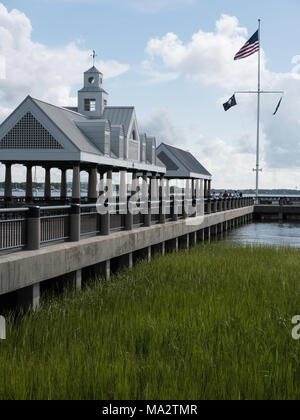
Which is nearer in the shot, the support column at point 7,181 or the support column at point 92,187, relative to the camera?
the support column at point 7,181

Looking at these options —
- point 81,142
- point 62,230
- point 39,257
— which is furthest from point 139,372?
point 81,142

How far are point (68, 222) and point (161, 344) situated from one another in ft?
23.9

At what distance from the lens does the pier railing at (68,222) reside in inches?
508

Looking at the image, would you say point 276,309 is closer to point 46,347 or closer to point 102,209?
point 46,347

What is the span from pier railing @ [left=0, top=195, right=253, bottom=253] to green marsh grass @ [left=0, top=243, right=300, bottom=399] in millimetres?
1565

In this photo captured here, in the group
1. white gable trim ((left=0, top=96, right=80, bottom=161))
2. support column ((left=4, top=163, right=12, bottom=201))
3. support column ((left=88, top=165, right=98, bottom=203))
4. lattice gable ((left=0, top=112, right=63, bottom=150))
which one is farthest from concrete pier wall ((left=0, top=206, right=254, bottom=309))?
support column ((left=4, top=163, right=12, bottom=201))

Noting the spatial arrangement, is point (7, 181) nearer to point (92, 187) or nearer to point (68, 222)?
point (92, 187)

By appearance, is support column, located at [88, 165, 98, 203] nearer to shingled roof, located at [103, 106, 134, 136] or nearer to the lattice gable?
the lattice gable

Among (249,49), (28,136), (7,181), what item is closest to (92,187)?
(7,181)

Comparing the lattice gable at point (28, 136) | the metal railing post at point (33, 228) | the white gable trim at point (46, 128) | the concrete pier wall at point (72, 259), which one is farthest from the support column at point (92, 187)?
the metal railing post at point (33, 228)

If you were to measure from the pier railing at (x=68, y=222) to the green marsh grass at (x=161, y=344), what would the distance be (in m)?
1.56

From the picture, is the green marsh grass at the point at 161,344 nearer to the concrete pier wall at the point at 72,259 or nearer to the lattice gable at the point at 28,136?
the concrete pier wall at the point at 72,259
